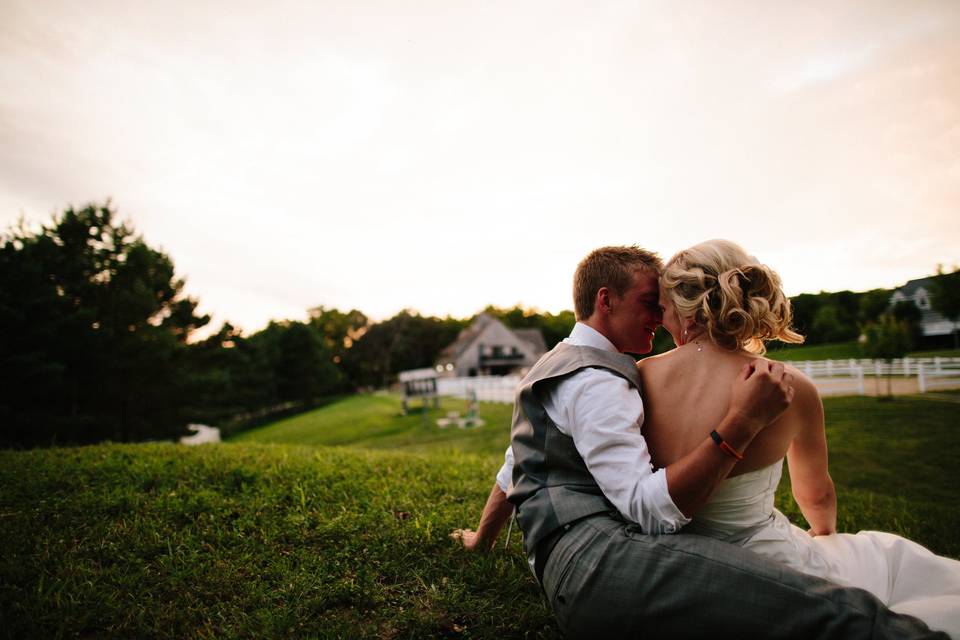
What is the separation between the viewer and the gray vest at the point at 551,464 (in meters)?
1.91

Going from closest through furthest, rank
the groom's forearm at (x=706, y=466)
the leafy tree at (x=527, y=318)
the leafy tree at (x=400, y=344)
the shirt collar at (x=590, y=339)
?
1. the groom's forearm at (x=706, y=466)
2. the shirt collar at (x=590, y=339)
3. the leafy tree at (x=400, y=344)
4. the leafy tree at (x=527, y=318)

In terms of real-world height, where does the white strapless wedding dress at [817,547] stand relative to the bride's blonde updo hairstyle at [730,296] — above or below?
below

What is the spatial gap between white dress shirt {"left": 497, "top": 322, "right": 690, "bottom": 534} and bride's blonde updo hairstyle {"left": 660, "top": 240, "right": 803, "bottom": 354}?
0.49 meters

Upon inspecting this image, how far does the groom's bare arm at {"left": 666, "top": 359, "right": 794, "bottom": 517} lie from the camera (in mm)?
1612

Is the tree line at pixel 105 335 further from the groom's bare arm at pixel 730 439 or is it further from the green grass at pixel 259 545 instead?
the groom's bare arm at pixel 730 439

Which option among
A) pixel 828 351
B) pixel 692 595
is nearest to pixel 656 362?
pixel 692 595

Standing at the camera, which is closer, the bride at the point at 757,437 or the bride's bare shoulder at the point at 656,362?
the bride at the point at 757,437

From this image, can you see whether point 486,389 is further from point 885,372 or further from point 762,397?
point 762,397

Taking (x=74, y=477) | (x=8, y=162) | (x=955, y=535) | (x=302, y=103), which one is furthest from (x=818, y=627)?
(x=8, y=162)

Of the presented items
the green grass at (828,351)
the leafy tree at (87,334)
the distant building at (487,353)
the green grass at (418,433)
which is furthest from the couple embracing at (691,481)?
the distant building at (487,353)

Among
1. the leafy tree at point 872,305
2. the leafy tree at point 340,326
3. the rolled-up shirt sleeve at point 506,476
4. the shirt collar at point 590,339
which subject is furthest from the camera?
the leafy tree at point 340,326

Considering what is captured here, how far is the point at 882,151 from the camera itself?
805 centimetres

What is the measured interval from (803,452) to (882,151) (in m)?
9.39

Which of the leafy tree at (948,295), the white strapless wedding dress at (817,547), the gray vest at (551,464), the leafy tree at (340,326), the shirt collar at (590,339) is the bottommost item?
the white strapless wedding dress at (817,547)
